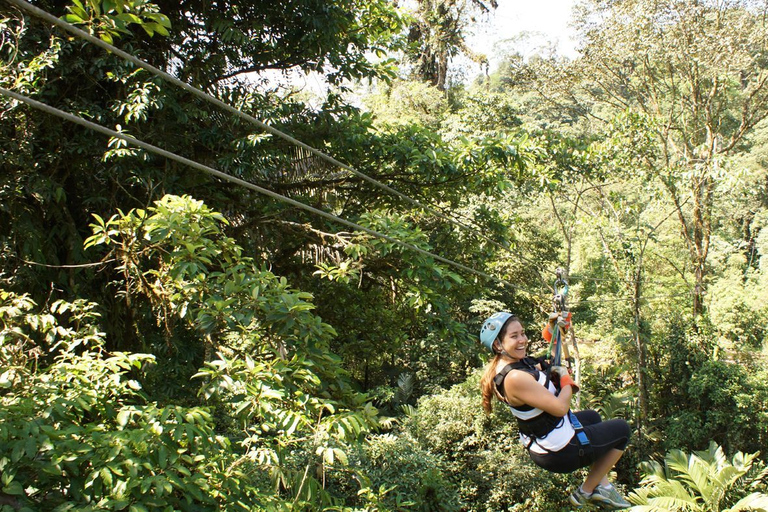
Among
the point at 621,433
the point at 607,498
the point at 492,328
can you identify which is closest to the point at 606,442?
the point at 621,433

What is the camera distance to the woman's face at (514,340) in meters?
3.15

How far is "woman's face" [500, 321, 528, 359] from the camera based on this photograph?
Result: 3148 mm

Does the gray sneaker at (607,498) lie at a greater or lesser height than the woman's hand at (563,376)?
lesser

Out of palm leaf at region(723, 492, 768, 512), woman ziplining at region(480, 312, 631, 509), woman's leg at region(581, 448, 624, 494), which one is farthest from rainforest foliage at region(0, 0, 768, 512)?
woman's leg at region(581, 448, 624, 494)

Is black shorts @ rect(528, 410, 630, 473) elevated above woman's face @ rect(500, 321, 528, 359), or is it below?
below

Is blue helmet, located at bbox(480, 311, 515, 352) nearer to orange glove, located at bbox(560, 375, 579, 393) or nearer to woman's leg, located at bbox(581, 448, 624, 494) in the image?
orange glove, located at bbox(560, 375, 579, 393)

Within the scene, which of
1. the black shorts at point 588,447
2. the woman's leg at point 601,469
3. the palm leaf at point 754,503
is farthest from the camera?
the palm leaf at point 754,503

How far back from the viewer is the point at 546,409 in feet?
10.2

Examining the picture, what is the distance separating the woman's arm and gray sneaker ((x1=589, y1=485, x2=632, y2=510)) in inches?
34.9

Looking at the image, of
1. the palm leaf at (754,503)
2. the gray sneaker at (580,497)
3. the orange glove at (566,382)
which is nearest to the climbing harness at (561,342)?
the orange glove at (566,382)

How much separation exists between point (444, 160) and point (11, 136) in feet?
12.5

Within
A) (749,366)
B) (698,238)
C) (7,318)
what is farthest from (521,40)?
(7,318)

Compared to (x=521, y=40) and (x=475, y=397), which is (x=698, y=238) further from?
(x=521, y=40)

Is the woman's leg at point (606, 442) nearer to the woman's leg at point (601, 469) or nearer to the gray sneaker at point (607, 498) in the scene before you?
the woman's leg at point (601, 469)
